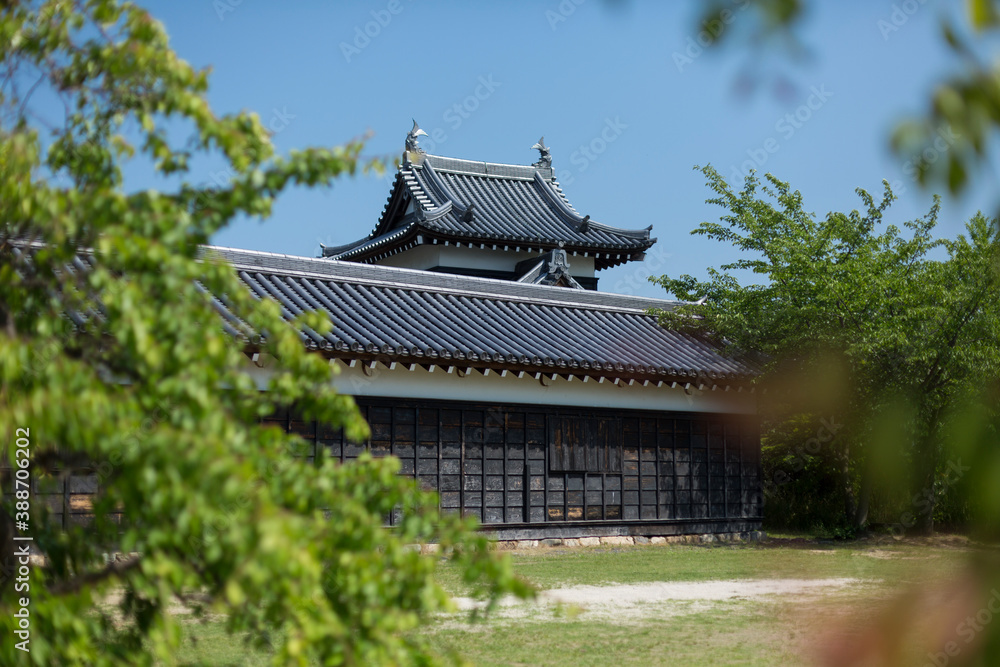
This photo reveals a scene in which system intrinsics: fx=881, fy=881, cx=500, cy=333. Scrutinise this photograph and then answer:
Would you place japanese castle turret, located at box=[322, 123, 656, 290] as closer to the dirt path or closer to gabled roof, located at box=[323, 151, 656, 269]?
gabled roof, located at box=[323, 151, 656, 269]

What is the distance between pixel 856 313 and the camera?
14.4 metres

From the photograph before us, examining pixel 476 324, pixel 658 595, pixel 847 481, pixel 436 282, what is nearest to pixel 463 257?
pixel 436 282

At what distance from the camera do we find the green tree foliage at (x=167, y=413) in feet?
6.59

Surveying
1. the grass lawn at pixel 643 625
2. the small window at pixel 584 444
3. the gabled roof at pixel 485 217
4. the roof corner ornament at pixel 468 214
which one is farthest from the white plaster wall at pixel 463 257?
the grass lawn at pixel 643 625

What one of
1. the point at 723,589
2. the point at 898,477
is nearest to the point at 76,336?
the point at 898,477

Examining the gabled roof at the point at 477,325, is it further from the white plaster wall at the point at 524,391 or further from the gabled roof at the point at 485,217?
the gabled roof at the point at 485,217

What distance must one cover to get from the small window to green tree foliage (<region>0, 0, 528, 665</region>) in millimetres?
10941

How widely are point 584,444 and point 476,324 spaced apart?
260cm

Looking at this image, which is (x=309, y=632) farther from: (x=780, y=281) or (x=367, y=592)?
(x=780, y=281)

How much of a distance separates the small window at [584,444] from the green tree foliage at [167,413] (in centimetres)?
1094

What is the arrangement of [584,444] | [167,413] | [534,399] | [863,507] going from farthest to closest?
[863,507]
[584,444]
[534,399]
[167,413]

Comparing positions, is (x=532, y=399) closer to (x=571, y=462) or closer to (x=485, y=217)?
(x=571, y=462)

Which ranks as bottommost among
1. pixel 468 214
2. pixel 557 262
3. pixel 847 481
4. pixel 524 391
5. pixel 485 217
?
pixel 847 481

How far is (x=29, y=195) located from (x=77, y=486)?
9099 mm
